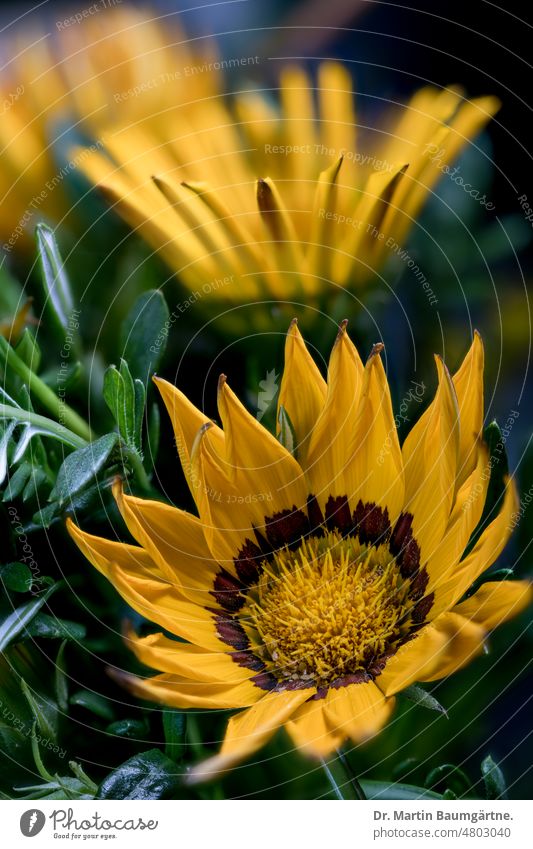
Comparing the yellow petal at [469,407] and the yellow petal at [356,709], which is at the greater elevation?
the yellow petal at [469,407]

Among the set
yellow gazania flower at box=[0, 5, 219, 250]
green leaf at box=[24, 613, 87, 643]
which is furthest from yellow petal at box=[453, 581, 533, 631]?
yellow gazania flower at box=[0, 5, 219, 250]

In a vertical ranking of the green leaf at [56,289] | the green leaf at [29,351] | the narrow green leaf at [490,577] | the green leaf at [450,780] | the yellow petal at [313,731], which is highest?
the green leaf at [56,289]

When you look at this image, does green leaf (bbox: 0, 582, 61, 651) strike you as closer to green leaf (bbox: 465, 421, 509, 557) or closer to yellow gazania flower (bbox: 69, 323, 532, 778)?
yellow gazania flower (bbox: 69, 323, 532, 778)

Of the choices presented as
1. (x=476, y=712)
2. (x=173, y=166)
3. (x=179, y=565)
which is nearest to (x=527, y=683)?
(x=476, y=712)

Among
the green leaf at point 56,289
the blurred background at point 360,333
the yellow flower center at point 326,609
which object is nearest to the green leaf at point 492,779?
the blurred background at point 360,333

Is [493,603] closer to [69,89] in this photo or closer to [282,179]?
[282,179]

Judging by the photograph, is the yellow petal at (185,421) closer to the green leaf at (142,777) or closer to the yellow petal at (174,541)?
the yellow petal at (174,541)
